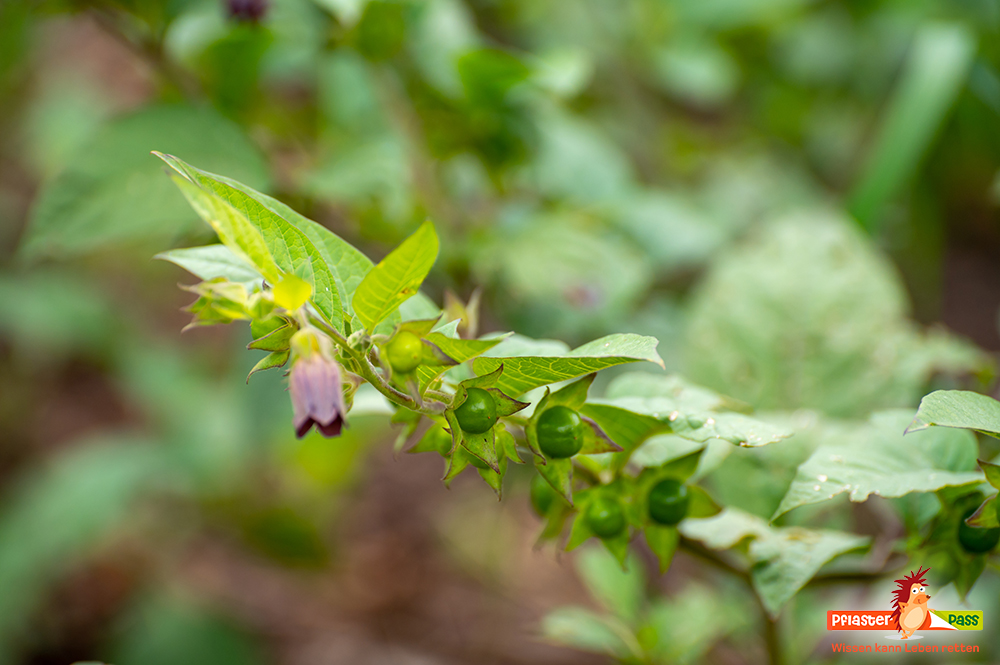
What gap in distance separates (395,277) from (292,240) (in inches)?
3.1

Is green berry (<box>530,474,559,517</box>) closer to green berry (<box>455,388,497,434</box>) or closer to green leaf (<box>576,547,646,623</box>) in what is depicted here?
green berry (<box>455,388,497,434</box>)

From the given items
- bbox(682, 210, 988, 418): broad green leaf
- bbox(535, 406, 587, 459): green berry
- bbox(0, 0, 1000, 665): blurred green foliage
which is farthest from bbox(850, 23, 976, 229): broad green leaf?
bbox(535, 406, 587, 459): green berry

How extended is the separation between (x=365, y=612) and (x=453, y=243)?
98 cm

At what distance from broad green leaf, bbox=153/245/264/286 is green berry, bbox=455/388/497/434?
159mm

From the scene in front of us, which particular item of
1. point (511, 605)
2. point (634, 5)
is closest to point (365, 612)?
point (511, 605)

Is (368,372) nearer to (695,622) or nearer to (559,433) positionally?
(559,433)

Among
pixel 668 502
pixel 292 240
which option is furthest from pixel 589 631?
pixel 292 240

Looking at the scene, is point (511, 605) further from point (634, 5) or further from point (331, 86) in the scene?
point (634, 5)

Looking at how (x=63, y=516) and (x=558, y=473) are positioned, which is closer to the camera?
(x=558, y=473)

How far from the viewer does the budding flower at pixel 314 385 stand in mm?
356

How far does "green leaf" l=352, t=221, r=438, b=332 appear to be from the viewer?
14.5 inches

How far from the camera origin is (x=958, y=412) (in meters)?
0.39

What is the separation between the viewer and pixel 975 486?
1.55ft

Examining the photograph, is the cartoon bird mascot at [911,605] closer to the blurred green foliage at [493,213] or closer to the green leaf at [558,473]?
the blurred green foliage at [493,213]
